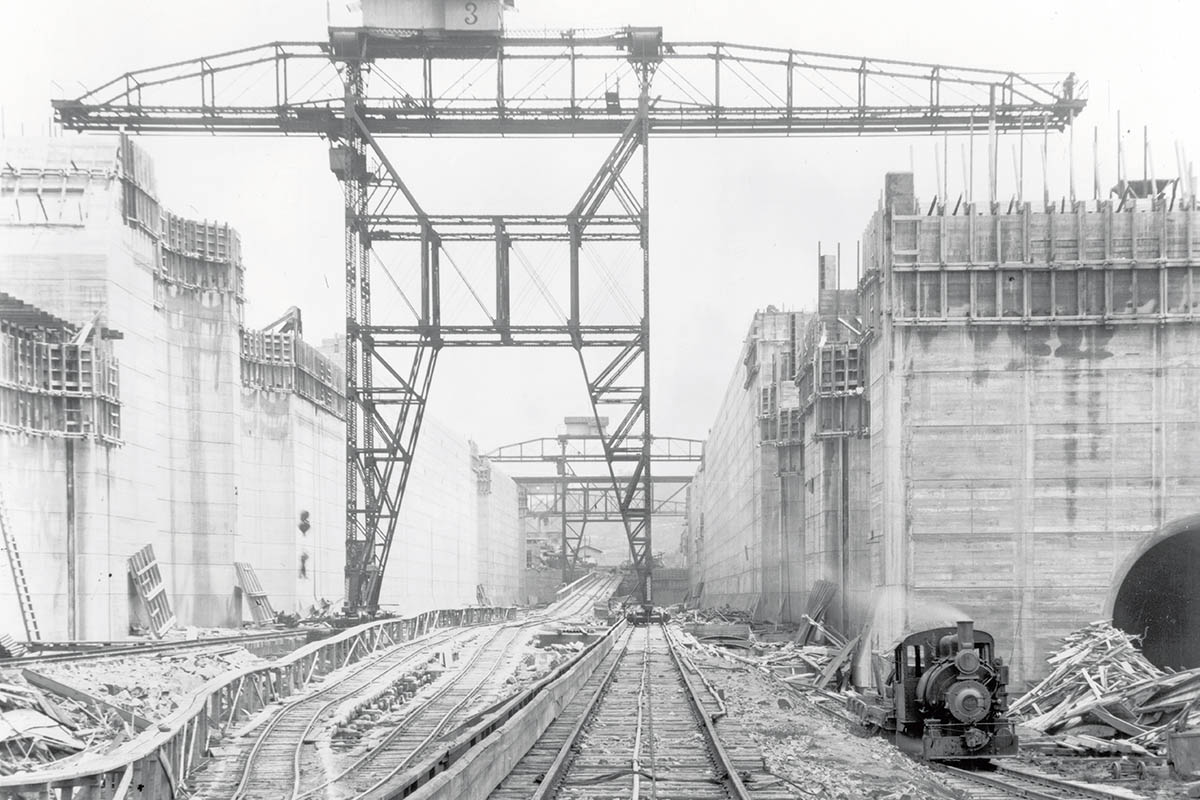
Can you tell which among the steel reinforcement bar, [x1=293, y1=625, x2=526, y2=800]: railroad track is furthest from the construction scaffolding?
[x1=293, y1=625, x2=526, y2=800]: railroad track

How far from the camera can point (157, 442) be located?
127 ft

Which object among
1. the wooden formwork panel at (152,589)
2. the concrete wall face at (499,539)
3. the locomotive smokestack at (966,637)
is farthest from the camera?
the concrete wall face at (499,539)

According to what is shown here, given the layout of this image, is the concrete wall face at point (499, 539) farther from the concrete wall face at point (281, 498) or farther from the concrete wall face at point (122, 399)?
the concrete wall face at point (122, 399)

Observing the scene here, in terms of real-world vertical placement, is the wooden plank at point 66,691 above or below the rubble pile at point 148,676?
above

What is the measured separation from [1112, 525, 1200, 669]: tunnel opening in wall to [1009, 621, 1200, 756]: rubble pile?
375 cm

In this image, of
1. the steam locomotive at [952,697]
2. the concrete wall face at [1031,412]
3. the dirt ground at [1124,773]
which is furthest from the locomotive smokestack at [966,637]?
the concrete wall face at [1031,412]

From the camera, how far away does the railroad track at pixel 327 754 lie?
49.4ft

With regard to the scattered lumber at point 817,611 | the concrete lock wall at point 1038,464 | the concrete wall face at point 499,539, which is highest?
the concrete lock wall at point 1038,464

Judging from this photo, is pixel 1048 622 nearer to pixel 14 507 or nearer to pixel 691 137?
pixel 691 137

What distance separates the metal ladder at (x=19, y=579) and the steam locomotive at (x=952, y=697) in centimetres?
1974

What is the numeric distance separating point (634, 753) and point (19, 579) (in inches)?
725

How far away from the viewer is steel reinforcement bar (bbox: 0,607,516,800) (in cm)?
1237

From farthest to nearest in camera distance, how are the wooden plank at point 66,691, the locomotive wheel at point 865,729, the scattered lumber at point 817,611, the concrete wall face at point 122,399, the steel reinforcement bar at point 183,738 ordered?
the scattered lumber at point 817,611
the concrete wall face at point 122,399
the wooden plank at point 66,691
the locomotive wheel at point 865,729
the steel reinforcement bar at point 183,738

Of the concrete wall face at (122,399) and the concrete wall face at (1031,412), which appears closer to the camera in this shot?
the concrete wall face at (1031,412)
